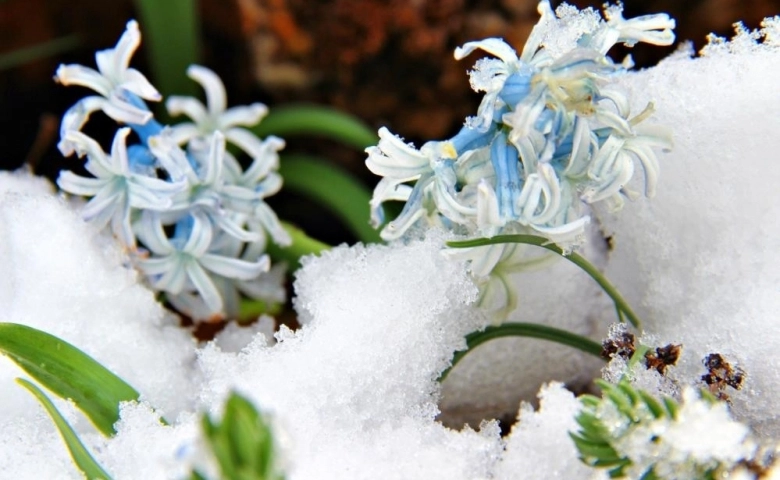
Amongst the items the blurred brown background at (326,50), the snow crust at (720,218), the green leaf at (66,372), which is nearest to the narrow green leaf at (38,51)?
the blurred brown background at (326,50)

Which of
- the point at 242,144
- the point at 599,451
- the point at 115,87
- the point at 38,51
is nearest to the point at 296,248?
the point at 242,144

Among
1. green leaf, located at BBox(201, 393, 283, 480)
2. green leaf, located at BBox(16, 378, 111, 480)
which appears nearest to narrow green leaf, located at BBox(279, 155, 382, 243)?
green leaf, located at BBox(16, 378, 111, 480)

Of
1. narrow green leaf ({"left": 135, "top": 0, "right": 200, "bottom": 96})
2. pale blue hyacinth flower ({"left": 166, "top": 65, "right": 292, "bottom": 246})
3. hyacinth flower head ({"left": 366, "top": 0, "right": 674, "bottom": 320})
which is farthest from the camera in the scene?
narrow green leaf ({"left": 135, "top": 0, "right": 200, "bottom": 96})

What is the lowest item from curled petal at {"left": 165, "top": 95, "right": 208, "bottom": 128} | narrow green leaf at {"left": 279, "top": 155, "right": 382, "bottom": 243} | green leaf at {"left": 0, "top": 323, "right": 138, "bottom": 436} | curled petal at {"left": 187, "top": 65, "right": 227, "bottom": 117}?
green leaf at {"left": 0, "top": 323, "right": 138, "bottom": 436}

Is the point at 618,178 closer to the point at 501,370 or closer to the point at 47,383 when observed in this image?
the point at 501,370

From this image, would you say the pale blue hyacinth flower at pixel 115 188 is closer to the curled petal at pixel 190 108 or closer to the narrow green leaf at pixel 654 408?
the curled petal at pixel 190 108

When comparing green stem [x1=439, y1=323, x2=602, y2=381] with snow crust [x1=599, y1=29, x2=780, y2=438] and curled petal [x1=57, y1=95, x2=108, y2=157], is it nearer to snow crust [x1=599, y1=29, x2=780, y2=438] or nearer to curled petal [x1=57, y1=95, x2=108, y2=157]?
snow crust [x1=599, y1=29, x2=780, y2=438]

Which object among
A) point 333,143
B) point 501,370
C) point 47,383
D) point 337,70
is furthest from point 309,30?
point 47,383
